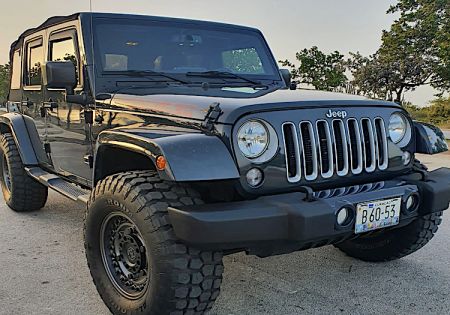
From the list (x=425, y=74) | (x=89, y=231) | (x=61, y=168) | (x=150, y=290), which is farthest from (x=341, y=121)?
(x=425, y=74)

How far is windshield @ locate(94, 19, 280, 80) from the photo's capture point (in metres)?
3.46

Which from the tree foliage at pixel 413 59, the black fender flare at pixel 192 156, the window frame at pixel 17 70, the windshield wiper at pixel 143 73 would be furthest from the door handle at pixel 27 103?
the tree foliage at pixel 413 59

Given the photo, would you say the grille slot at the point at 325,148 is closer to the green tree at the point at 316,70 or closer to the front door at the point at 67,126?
the front door at the point at 67,126

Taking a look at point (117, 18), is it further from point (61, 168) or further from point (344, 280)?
point (344, 280)

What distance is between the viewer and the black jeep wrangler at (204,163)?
226cm

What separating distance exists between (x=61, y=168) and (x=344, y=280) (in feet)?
8.21

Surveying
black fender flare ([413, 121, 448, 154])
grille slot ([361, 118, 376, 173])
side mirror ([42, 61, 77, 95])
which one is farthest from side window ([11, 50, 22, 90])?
black fender flare ([413, 121, 448, 154])

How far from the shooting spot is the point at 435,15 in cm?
2102

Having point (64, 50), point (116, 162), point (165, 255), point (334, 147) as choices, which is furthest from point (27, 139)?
point (334, 147)

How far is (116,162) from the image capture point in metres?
3.00

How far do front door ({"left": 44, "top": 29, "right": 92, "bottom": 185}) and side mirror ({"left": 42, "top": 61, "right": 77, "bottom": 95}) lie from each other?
200 mm

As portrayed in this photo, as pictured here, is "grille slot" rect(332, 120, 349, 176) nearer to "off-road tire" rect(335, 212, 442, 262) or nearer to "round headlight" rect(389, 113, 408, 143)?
"round headlight" rect(389, 113, 408, 143)

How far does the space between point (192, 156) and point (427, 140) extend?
66.1 inches

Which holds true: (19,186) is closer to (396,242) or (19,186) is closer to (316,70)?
(396,242)
